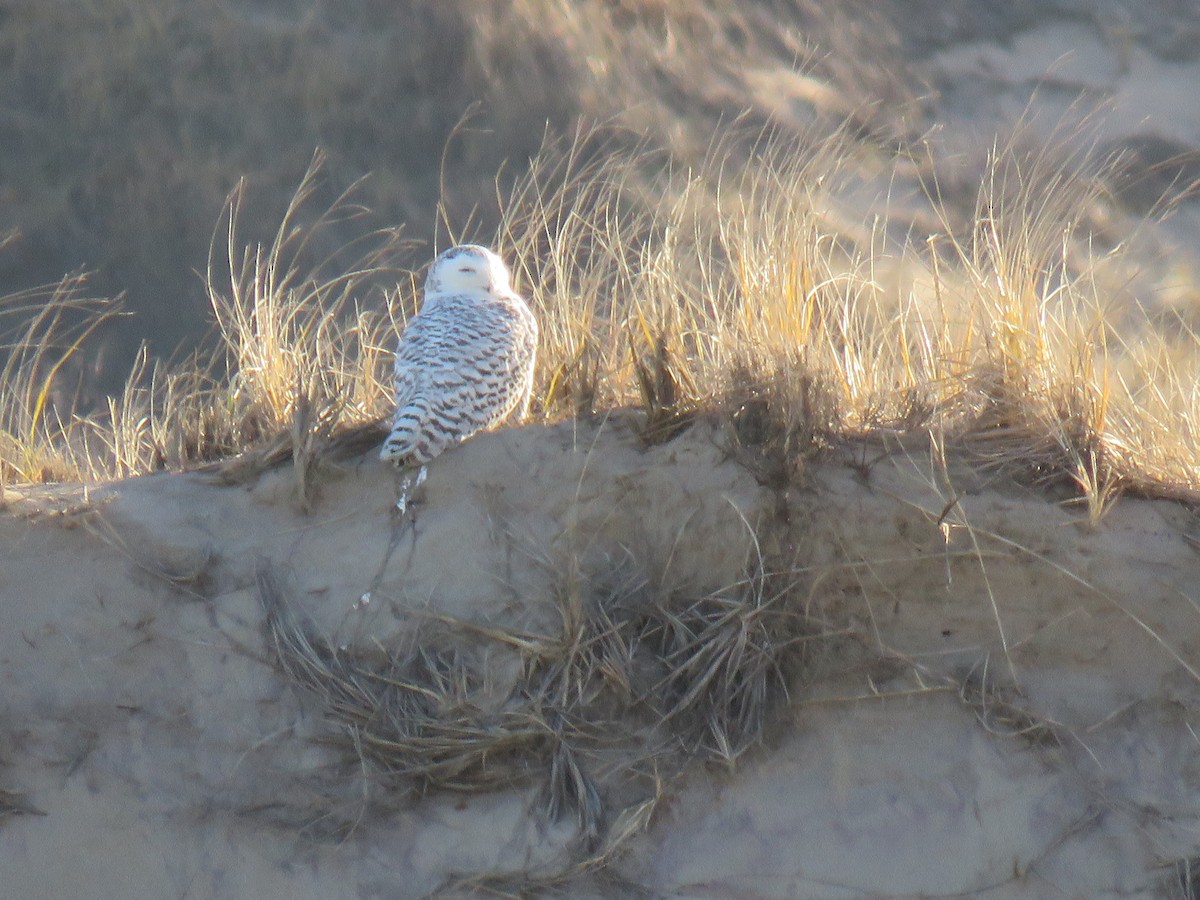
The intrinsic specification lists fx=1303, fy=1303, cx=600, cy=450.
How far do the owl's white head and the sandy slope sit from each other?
647mm

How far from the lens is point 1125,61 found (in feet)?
33.3

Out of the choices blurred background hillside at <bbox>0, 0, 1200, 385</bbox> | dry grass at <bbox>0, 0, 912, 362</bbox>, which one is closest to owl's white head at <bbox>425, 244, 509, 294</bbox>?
blurred background hillside at <bbox>0, 0, 1200, 385</bbox>

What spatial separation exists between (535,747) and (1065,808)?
1408 mm

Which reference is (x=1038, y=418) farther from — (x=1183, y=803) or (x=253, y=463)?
(x=253, y=463)

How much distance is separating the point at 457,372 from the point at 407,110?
21.6ft

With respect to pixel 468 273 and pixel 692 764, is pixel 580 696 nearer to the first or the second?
pixel 692 764

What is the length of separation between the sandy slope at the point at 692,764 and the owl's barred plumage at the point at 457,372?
0.48 feet

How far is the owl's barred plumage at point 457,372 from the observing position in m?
3.58

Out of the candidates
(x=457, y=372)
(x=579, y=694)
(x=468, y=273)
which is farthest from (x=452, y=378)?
(x=579, y=694)

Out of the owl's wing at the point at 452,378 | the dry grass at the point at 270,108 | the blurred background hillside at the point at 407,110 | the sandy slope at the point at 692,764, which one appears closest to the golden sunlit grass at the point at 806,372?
the sandy slope at the point at 692,764

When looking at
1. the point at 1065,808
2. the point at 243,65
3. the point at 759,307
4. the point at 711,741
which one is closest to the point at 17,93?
the point at 243,65

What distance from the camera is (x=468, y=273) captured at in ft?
13.8

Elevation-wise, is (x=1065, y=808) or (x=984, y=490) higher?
(x=984, y=490)

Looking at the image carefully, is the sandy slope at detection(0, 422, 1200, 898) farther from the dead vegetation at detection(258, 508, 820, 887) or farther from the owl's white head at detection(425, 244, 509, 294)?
the owl's white head at detection(425, 244, 509, 294)
